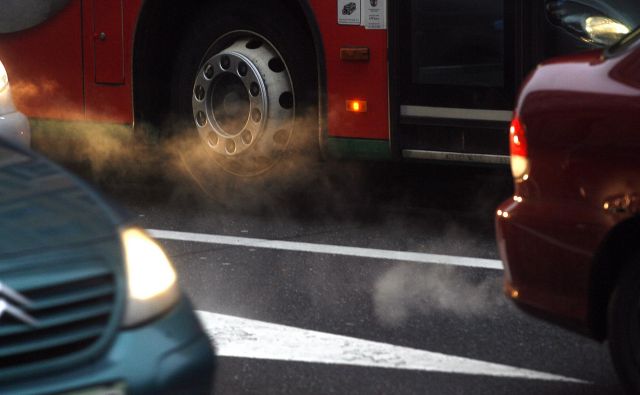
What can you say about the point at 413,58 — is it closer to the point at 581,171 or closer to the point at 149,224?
the point at 149,224

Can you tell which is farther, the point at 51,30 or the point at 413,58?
the point at 51,30

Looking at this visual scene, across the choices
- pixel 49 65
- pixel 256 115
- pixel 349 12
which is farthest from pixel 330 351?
pixel 49 65

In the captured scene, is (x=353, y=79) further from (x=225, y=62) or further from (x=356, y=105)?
(x=225, y=62)

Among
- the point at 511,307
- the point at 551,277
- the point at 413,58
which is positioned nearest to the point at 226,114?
the point at 413,58

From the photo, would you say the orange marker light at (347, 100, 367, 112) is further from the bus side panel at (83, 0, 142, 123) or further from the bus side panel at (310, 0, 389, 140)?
the bus side panel at (83, 0, 142, 123)

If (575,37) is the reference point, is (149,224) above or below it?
below

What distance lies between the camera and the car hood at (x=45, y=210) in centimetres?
406

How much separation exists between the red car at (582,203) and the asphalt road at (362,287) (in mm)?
520

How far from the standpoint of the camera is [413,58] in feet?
26.7

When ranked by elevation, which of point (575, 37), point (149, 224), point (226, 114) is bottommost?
Answer: point (149, 224)

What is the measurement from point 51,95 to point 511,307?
12.6 feet

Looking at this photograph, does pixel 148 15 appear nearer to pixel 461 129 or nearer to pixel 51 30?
pixel 51 30

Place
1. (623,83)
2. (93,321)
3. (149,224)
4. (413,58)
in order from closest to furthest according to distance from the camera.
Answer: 1. (93,321)
2. (623,83)
3. (413,58)
4. (149,224)

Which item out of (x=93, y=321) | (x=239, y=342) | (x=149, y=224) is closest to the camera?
(x=93, y=321)
